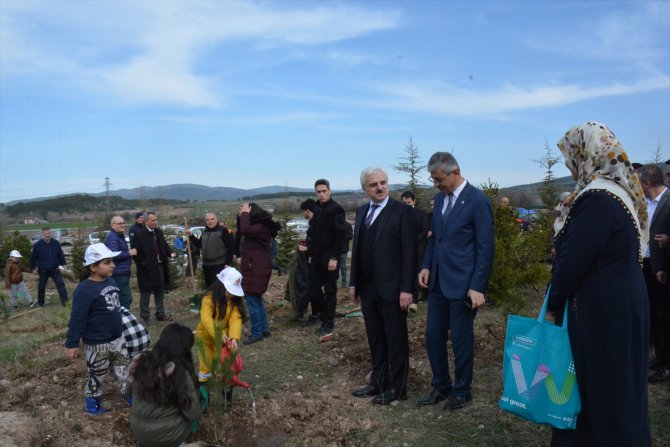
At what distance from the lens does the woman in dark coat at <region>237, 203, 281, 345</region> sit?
7164 millimetres

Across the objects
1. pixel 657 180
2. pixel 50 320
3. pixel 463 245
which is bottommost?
pixel 50 320

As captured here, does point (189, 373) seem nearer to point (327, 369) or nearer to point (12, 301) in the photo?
point (327, 369)

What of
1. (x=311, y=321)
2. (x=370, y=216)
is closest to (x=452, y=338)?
(x=370, y=216)

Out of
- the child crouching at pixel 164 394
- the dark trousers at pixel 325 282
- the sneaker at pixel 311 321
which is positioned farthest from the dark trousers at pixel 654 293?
the sneaker at pixel 311 321

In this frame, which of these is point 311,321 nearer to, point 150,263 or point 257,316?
point 257,316

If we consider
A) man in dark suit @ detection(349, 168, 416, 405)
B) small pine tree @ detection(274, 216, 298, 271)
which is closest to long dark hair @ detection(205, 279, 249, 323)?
man in dark suit @ detection(349, 168, 416, 405)

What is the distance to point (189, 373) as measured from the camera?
3.70 m

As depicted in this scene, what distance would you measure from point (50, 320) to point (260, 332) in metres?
6.05

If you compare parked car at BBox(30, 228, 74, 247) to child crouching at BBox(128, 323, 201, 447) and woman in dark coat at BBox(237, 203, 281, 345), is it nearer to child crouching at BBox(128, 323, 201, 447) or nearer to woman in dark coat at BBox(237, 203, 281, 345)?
woman in dark coat at BBox(237, 203, 281, 345)

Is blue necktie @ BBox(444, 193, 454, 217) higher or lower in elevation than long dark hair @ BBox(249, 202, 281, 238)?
higher

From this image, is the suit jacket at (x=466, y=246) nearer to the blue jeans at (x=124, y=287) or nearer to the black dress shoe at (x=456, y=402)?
the black dress shoe at (x=456, y=402)

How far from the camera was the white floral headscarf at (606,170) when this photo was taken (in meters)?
2.67

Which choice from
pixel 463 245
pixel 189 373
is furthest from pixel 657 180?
pixel 189 373

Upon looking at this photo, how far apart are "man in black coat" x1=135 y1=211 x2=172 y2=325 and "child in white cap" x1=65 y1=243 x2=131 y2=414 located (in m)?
4.01
